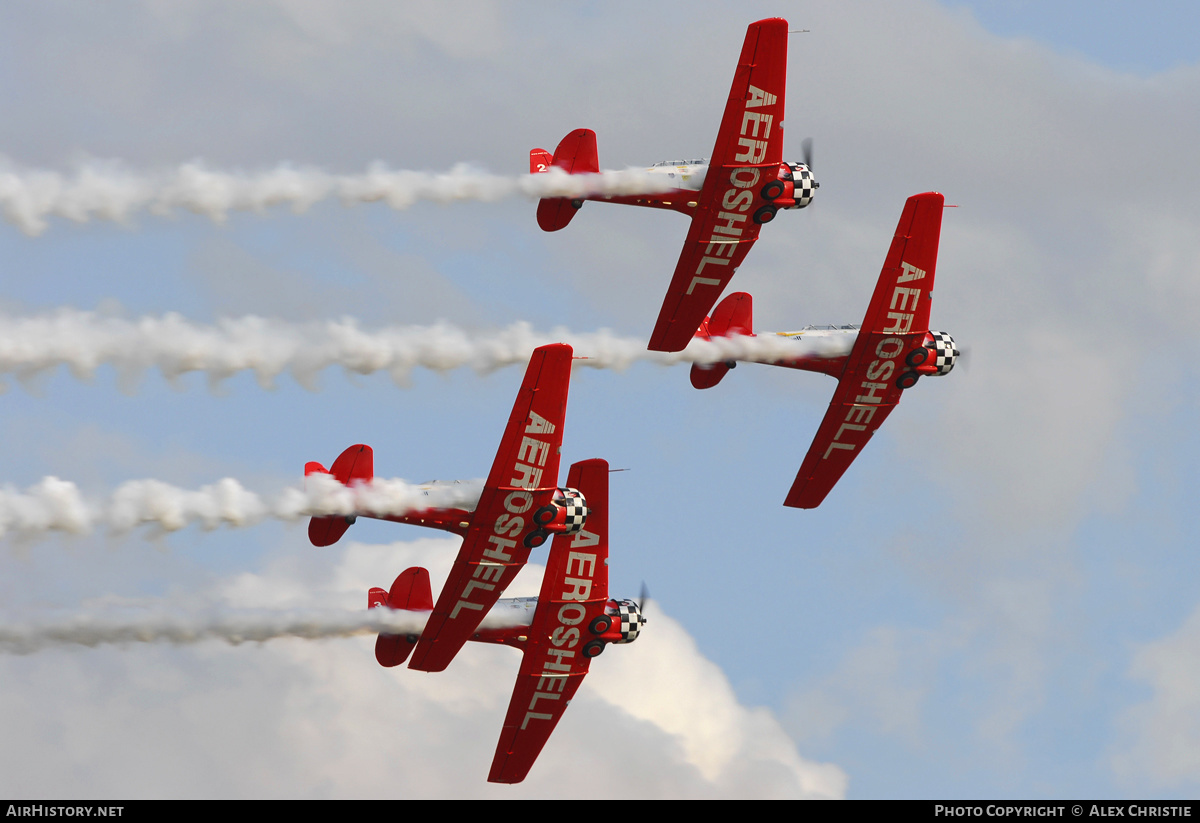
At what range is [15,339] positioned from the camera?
45.1 m

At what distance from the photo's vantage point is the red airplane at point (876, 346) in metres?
51.6

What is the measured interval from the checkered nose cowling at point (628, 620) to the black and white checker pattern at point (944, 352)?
26.9 ft

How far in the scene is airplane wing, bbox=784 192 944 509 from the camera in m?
51.6

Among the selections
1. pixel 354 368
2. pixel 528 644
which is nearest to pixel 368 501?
pixel 354 368

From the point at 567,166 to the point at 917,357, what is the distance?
27.9 ft

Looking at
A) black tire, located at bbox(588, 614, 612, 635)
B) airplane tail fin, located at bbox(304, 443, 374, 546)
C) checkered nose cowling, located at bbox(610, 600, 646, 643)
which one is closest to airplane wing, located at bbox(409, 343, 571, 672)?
airplane tail fin, located at bbox(304, 443, 374, 546)

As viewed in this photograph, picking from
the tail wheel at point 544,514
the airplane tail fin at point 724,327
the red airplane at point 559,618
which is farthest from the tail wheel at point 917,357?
the tail wheel at point 544,514

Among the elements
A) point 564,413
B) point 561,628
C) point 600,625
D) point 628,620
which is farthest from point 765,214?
point 561,628

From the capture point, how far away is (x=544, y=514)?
159 feet

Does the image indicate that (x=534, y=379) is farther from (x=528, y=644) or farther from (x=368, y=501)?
(x=528, y=644)

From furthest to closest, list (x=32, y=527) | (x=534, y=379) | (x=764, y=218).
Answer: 1. (x=764, y=218)
2. (x=534, y=379)
3. (x=32, y=527)

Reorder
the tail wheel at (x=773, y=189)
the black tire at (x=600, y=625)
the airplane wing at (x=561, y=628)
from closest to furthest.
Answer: the tail wheel at (x=773, y=189), the airplane wing at (x=561, y=628), the black tire at (x=600, y=625)

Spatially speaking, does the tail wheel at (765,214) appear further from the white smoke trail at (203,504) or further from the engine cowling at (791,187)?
the white smoke trail at (203,504)
